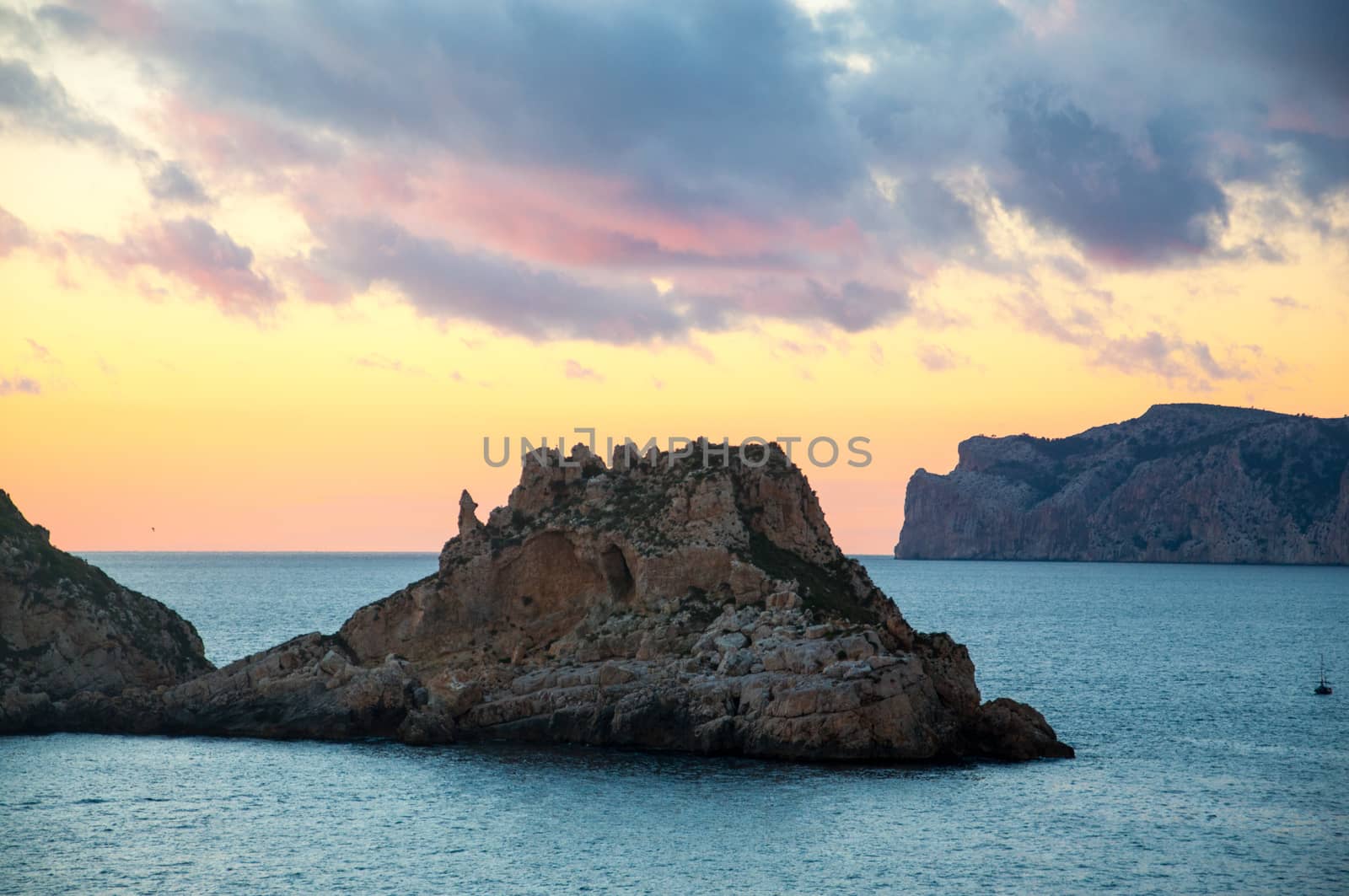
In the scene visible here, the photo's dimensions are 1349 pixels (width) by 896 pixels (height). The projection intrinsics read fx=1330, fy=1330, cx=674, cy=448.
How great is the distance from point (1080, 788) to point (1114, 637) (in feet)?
279

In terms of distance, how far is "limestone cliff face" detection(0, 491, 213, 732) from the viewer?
6756 cm

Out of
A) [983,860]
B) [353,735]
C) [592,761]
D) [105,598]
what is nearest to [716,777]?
[592,761]

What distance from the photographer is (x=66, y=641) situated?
69.8 m

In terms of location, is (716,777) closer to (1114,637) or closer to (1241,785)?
(1241,785)

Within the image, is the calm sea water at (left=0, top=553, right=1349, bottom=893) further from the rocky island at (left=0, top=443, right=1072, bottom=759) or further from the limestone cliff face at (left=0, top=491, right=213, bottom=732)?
the limestone cliff face at (left=0, top=491, right=213, bottom=732)

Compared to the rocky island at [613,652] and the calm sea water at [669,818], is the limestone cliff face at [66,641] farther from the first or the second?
the calm sea water at [669,818]

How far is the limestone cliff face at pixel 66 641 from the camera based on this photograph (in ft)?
222

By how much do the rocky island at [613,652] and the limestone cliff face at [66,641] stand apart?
152 mm

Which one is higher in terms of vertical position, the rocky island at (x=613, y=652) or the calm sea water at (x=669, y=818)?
the rocky island at (x=613, y=652)

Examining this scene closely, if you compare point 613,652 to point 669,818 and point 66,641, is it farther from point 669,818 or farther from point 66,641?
point 66,641

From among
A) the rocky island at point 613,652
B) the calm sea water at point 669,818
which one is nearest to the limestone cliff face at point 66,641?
the rocky island at point 613,652

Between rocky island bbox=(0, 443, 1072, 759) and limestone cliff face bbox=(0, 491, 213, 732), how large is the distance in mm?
152

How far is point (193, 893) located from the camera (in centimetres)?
4100

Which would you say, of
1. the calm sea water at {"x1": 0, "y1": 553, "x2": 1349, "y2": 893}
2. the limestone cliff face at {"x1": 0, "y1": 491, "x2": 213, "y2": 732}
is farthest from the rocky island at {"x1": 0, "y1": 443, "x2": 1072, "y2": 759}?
the calm sea water at {"x1": 0, "y1": 553, "x2": 1349, "y2": 893}
